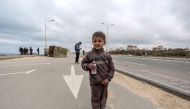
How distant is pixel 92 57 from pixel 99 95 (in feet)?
2.46

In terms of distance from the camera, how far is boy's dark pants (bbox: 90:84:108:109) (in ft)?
17.6

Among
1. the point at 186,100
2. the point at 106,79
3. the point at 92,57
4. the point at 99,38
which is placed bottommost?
the point at 186,100

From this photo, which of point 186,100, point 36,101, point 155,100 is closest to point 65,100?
point 36,101

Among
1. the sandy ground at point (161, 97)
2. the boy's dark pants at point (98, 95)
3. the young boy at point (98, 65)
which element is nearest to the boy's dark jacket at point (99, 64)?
the young boy at point (98, 65)

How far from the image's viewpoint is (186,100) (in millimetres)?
7156

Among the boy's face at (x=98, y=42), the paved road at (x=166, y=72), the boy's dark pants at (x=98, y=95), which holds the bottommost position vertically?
the paved road at (x=166, y=72)

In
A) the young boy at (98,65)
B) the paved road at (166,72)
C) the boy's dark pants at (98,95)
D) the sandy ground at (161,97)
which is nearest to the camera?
the young boy at (98,65)

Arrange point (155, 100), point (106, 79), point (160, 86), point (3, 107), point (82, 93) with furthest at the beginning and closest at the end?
1. point (160, 86)
2. point (82, 93)
3. point (155, 100)
4. point (3, 107)
5. point (106, 79)

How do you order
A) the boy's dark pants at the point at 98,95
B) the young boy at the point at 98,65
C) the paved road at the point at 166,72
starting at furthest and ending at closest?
the paved road at the point at 166,72 < the boy's dark pants at the point at 98,95 < the young boy at the point at 98,65

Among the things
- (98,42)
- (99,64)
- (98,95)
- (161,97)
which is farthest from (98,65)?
(161,97)

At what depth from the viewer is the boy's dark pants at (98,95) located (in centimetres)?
536

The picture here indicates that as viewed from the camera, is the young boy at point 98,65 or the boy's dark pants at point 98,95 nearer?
the young boy at point 98,65

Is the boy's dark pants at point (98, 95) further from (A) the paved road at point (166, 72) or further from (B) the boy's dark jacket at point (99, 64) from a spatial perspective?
(A) the paved road at point (166, 72)

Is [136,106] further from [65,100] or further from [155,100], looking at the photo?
[65,100]
